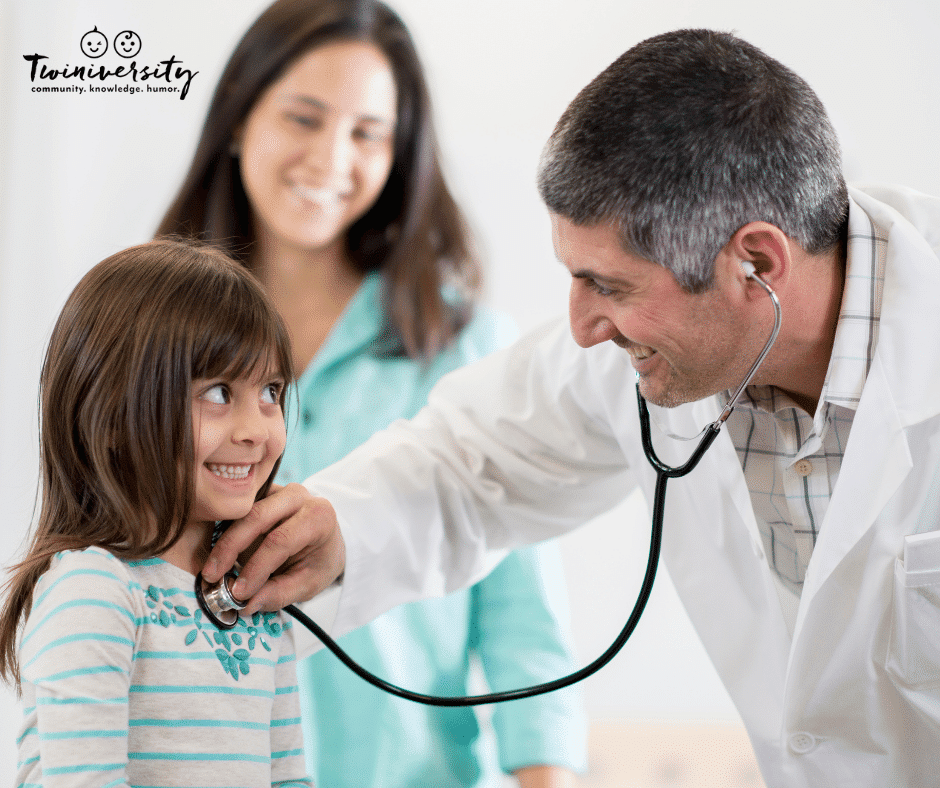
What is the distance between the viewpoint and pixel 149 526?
79 cm

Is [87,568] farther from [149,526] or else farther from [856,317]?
[856,317]

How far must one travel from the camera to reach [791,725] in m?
1.06

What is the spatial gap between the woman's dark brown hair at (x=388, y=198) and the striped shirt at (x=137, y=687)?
98cm

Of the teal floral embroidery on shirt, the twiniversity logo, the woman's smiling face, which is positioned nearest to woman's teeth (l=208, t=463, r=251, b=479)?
the teal floral embroidery on shirt

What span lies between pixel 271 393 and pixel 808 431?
27.3 inches

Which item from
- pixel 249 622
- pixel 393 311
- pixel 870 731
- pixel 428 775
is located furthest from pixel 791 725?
pixel 393 311

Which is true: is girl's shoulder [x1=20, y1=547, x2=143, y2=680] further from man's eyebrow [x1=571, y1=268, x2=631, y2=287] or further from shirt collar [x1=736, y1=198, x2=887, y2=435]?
shirt collar [x1=736, y1=198, x2=887, y2=435]

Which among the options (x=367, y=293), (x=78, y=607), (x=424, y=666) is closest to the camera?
(x=78, y=607)

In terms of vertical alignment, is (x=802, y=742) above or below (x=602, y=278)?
below

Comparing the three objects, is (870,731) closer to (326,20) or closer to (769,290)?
(769,290)

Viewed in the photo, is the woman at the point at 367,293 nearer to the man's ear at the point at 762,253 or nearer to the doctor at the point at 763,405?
the doctor at the point at 763,405

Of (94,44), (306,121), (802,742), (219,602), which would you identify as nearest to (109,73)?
(94,44)

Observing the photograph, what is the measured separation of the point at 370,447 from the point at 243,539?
1.38 feet

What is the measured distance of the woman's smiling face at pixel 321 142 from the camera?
171 centimetres
